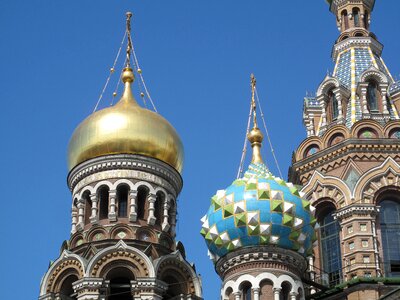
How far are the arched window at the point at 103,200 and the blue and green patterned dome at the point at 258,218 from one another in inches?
156

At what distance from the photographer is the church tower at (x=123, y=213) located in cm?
2461

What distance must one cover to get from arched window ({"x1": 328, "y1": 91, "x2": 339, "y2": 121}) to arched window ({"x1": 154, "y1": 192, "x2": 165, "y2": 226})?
12.8 feet

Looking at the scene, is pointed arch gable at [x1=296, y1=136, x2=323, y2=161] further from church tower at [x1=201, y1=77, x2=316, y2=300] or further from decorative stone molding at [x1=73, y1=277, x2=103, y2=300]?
decorative stone molding at [x1=73, y1=277, x2=103, y2=300]

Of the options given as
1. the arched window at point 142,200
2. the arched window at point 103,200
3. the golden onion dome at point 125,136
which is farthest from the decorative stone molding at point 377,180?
the arched window at point 103,200

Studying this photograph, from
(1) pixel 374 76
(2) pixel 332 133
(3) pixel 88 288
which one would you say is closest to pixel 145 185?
(3) pixel 88 288

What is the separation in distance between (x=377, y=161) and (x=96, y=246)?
5718mm

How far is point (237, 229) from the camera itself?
2197 cm

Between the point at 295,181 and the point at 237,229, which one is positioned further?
the point at 295,181

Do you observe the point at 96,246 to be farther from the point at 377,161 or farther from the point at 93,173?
the point at 377,161

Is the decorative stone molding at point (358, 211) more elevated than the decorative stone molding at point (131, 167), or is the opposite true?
the decorative stone molding at point (131, 167)

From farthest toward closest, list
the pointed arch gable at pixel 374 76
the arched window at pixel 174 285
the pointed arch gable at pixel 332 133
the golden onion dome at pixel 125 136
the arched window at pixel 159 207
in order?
the pointed arch gable at pixel 374 76
the golden onion dome at pixel 125 136
the arched window at pixel 159 207
the pointed arch gable at pixel 332 133
the arched window at pixel 174 285

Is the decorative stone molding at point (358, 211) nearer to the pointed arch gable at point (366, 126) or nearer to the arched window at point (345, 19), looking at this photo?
the pointed arch gable at point (366, 126)

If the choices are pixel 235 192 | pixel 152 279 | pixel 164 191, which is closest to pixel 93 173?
pixel 164 191

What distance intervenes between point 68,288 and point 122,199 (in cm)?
234
